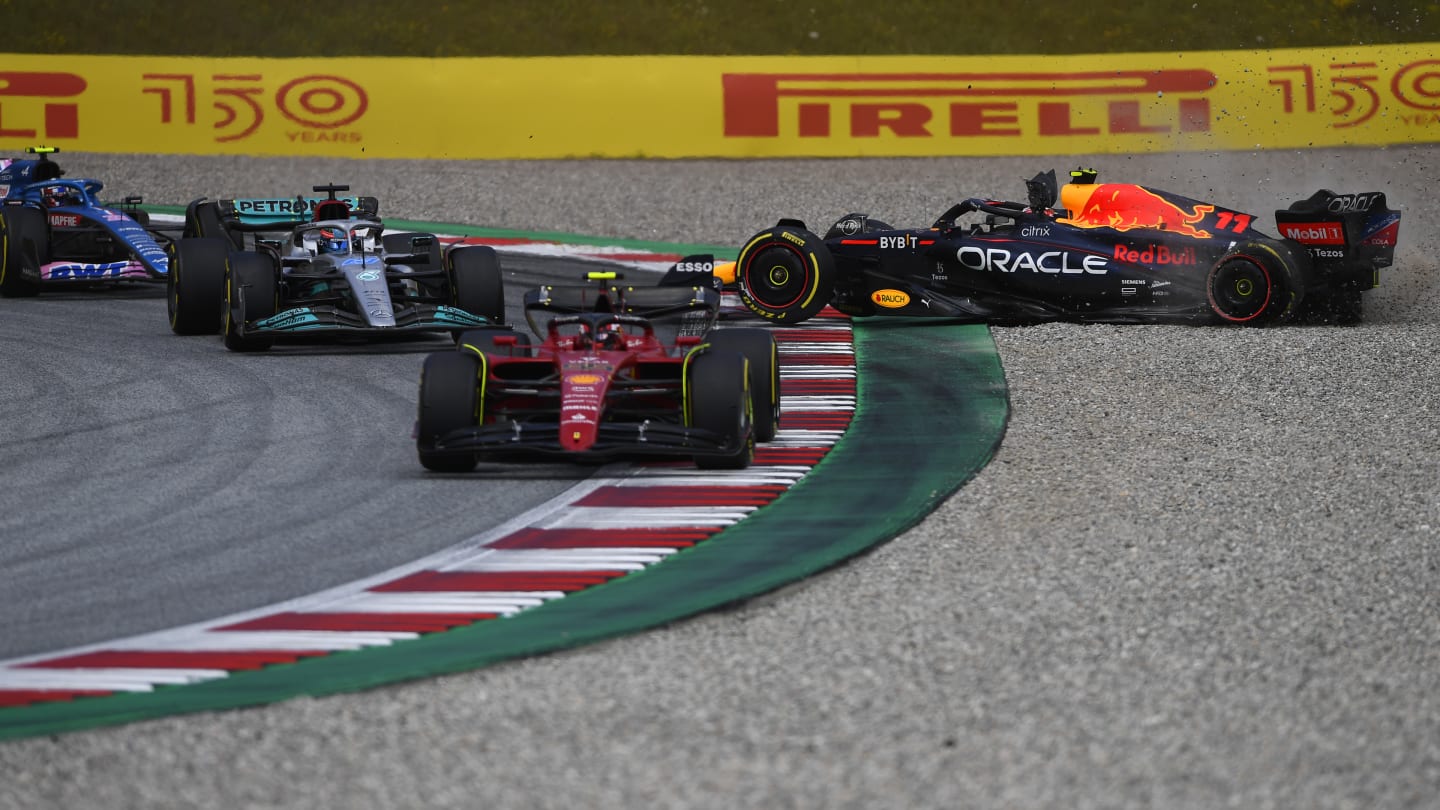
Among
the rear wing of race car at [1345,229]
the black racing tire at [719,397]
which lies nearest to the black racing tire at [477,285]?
the black racing tire at [719,397]

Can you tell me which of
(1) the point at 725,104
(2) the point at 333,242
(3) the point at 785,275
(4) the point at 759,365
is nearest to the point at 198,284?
(2) the point at 333,242

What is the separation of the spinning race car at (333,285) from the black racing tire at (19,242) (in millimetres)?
2641

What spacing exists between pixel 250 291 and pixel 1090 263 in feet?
22.7

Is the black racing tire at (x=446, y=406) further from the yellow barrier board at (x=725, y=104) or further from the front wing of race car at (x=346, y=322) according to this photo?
the yellow barrier board at (x=725, y=104)

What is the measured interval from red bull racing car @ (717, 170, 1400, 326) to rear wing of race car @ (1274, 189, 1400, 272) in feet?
0.04

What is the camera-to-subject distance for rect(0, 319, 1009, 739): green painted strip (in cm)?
698

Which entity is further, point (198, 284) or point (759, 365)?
point (198, 284)

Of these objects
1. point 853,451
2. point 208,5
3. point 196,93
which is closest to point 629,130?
point 196,93

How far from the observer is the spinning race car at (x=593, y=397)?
10562mm

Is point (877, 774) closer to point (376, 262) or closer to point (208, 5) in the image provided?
point (376, 262)

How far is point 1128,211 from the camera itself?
16.6 meters

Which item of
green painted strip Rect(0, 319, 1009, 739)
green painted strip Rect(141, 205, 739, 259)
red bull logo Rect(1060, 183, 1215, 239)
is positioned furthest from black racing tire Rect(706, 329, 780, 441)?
green painted strip Rect(141, 205, 739, 259)

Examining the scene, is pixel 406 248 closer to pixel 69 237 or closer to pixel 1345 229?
pixel 69 237

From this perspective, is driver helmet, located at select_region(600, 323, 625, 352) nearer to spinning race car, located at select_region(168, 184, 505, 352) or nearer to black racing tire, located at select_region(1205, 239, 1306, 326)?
spinning race car, located at select_region(168, 184, 505, 352)
